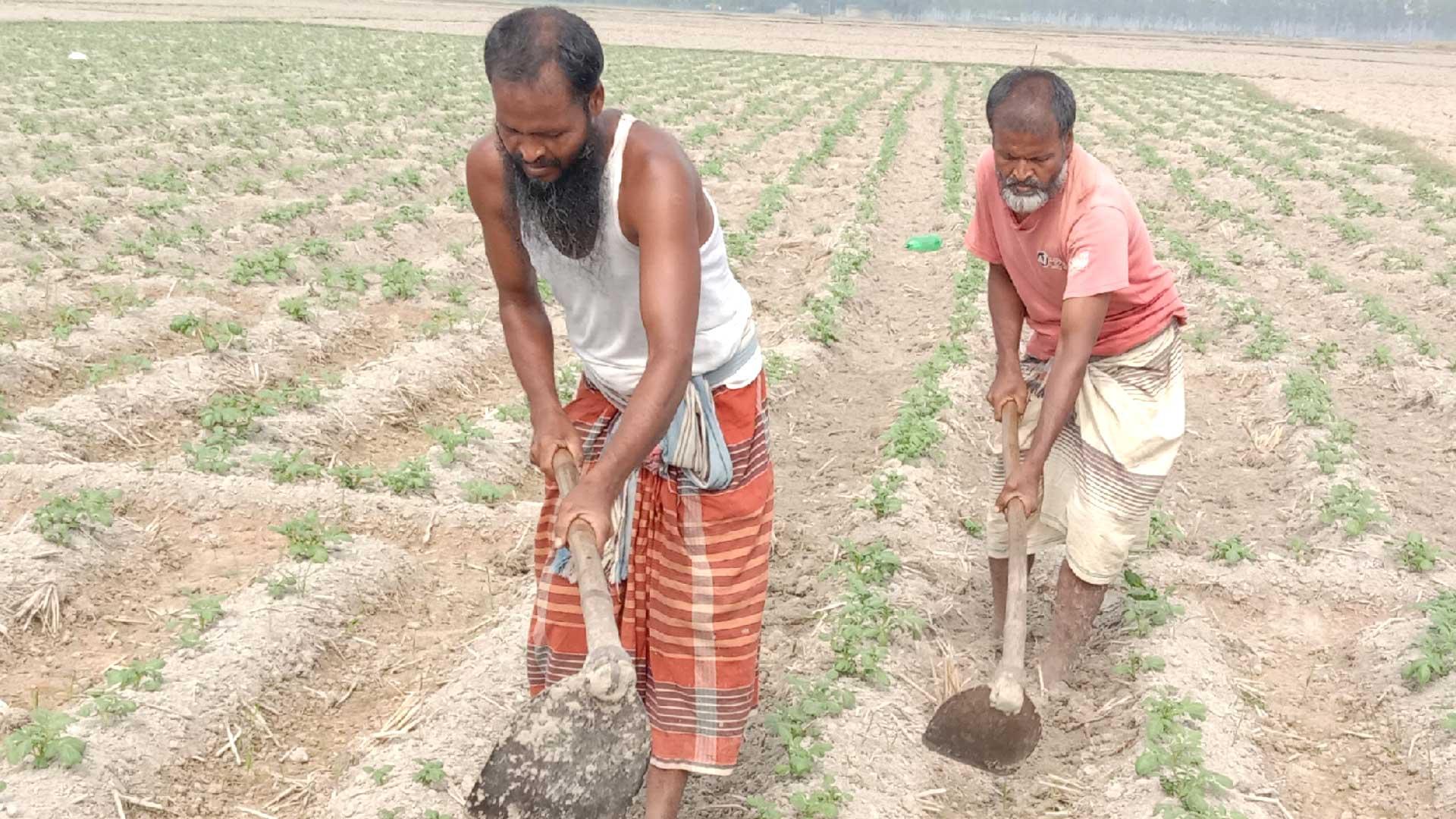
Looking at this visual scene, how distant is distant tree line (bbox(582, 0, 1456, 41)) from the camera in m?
88.7

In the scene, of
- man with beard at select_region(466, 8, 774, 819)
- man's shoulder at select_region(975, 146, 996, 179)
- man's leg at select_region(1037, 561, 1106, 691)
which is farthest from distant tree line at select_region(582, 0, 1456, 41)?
man with beard at select_region(466, 8, 774, 819)

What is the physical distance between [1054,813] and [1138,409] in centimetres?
115

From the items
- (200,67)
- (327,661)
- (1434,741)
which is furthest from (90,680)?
(200,67)

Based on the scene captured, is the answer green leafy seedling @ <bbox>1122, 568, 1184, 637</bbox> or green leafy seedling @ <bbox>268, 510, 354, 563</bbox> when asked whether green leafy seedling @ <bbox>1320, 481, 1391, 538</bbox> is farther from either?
green leafy seedling @ <bbox>268, 510, 354, 563</bbox>

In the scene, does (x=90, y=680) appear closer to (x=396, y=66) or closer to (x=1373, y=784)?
(x=1373, y=784)

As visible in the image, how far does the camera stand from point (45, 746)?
3.06 metres

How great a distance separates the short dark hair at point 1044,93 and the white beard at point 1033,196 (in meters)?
0.12

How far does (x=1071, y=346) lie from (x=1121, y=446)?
1.40 feet

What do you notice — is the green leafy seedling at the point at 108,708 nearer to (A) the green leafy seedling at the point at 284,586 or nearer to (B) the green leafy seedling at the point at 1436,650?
(A) the green leafy seedling at the point at 284,586

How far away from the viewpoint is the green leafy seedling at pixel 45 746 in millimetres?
3035

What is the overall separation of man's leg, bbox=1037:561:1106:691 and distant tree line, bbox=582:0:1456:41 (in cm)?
8407

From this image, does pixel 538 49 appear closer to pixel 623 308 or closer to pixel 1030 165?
pixel 623 308

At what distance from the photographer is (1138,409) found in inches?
132

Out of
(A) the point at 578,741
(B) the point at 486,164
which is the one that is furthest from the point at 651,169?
(A) the point at 578,741
